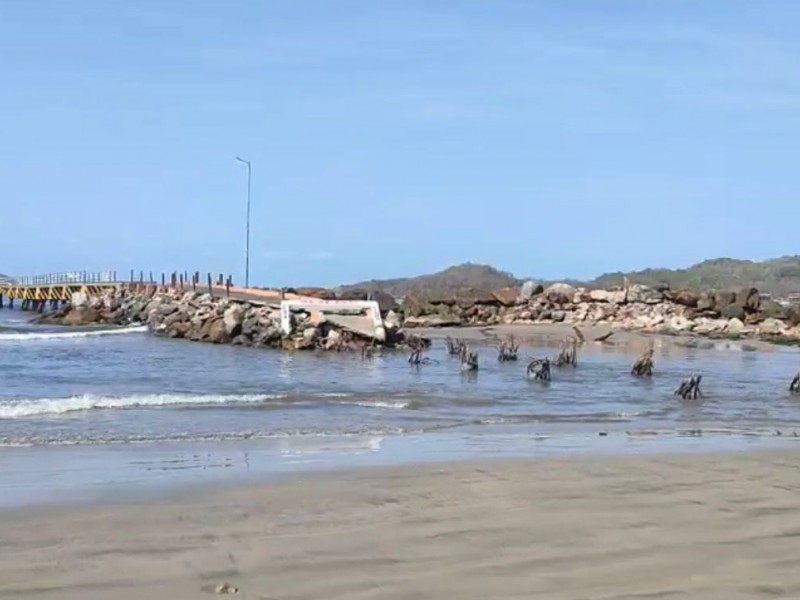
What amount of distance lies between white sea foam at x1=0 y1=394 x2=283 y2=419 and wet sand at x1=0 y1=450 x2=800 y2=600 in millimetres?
8360

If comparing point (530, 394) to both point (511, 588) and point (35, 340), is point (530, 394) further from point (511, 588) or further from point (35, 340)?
point (35, 340)

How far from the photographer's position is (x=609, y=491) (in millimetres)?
9008

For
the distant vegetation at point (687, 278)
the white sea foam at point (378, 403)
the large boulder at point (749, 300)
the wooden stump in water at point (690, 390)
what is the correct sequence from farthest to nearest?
the distant vegetation at point (687, 278), the large boulder at point (749, 300), the wooden stump in water at point (690, 390), the white sea foam at point (378, 403)

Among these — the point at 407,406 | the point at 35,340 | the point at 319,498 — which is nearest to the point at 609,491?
the point at 319,498

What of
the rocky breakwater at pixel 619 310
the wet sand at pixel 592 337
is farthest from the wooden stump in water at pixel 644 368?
the rocky breakwater at pixel 619 310

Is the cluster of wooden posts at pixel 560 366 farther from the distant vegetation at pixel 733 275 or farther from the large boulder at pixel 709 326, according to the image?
the distant vegetation at pixel 733 275

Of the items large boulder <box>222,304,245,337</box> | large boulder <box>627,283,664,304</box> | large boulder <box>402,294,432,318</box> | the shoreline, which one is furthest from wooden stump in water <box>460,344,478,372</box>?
large boulder <box>627,283,664,304</box>

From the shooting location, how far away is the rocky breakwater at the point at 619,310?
52719 millimetres

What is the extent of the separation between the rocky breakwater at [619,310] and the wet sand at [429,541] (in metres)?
43.8

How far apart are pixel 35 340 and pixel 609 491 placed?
3665 centimetres

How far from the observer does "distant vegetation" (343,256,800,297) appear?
109000 mm

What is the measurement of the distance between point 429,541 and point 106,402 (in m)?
12.4

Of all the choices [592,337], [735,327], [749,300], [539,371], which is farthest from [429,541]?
[749,300]

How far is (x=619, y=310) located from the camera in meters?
57.6
